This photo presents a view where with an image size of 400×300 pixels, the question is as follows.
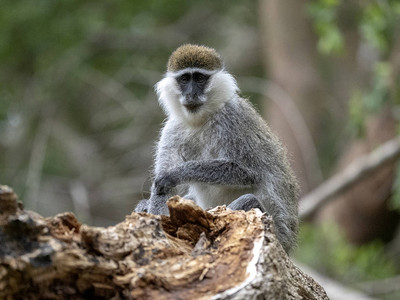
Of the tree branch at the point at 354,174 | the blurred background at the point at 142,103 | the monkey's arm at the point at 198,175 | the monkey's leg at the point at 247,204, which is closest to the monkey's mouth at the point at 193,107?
the monkey's arm at the point at 198,175

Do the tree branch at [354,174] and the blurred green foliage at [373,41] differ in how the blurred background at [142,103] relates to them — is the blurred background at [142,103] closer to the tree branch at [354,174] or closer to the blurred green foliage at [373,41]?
the tree branch at [354,174]

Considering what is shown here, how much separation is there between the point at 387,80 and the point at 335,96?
19.9ft

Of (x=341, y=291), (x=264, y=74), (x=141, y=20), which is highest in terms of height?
(x=264, y=74)

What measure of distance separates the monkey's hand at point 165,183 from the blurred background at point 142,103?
15.8 feet

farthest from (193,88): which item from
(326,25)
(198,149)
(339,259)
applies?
(339,259)

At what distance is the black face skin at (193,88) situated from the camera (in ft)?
20.3

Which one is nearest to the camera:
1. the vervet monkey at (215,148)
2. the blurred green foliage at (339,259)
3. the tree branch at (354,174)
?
the vervet monkey at (215,148)

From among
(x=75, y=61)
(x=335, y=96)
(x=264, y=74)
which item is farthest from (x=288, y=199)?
(x=264, y=74)

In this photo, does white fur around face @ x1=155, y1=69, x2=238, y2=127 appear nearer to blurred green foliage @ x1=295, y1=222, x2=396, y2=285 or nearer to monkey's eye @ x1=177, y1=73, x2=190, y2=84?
monkey's eye @ x1=177, y1=73, x2=190, y2=84

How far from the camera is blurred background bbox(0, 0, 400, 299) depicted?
1135 centimetres

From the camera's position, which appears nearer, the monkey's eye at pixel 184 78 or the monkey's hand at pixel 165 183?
the monkey's hand at pixel 165 183

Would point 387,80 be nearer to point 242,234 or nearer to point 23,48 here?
point 242,234

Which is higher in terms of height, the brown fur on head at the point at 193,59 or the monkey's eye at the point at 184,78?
the brown fur on head at the point at 193,59

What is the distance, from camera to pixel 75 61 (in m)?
12.6
